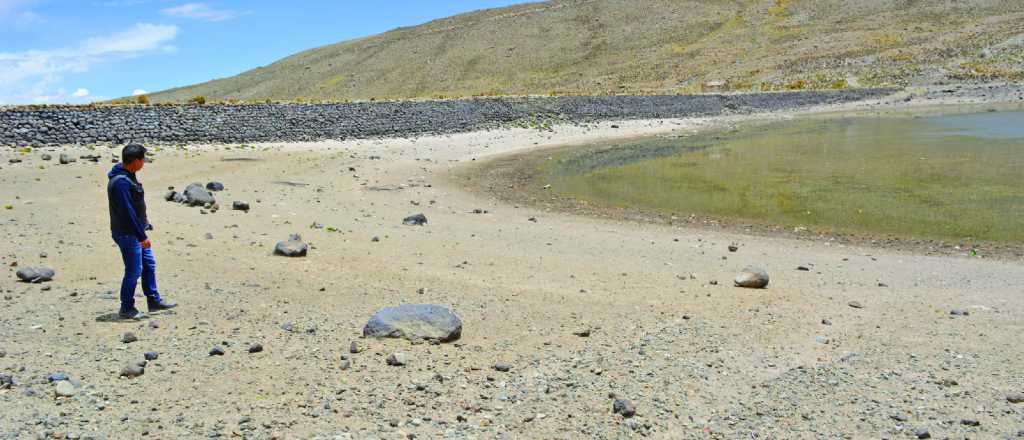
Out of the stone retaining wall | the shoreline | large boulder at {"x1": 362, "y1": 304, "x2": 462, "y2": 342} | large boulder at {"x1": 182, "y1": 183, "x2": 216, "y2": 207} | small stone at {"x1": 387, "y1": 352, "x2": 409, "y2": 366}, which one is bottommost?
the shoreline

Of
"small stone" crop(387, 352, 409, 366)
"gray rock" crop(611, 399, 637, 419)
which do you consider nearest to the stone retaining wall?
"small stone" crop(387, 352, 409, 366)

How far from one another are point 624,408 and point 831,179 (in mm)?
16006

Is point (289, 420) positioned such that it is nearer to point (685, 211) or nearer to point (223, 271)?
point (223, 271)

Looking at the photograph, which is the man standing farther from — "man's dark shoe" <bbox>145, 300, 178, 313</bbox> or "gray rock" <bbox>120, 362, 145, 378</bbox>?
"gray rock" <bbox>120, 362, 145, 378</bbox>

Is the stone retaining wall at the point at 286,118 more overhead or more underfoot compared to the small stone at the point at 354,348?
more overhead

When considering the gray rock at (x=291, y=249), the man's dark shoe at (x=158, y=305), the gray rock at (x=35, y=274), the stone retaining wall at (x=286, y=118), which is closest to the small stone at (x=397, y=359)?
the man's dark shoe at (x=158, y=305)

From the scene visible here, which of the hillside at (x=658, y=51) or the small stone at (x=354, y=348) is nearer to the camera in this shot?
the small stone at (x=354, y=348)

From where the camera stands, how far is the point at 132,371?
523cm

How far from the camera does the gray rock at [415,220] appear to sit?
41.0 ft

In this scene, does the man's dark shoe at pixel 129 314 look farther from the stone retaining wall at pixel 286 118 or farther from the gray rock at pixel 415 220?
the stone retaining wall at pixel 286 118

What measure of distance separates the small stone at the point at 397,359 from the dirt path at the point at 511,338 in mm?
125

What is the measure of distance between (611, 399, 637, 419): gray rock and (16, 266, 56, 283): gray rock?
20.2 feet

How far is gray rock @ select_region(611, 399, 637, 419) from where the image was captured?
16.1ft

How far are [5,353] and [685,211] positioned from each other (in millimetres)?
11980
